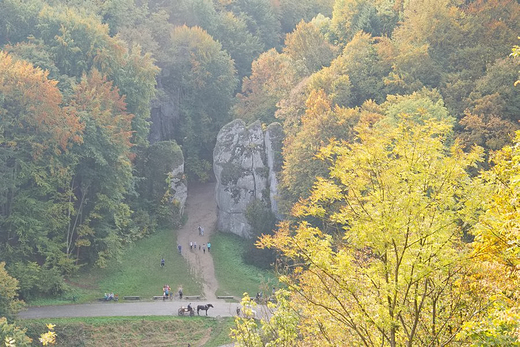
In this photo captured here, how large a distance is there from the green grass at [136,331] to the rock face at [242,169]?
44.8 feet

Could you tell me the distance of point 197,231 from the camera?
4466 cm

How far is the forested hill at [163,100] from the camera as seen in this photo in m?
30.6

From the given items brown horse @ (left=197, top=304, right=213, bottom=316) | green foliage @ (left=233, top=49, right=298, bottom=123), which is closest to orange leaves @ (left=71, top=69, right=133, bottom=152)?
brown horse @ (left=197, top=304, right=213, bottom=316)

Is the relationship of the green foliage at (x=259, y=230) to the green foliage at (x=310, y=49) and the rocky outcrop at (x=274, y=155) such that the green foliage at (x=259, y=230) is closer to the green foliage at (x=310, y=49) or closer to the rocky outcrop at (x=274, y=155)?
the rocky outcrop at (x=274, y=155)

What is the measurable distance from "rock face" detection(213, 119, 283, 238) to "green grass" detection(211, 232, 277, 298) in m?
1.25

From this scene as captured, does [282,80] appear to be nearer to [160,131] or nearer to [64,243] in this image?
[160,131]

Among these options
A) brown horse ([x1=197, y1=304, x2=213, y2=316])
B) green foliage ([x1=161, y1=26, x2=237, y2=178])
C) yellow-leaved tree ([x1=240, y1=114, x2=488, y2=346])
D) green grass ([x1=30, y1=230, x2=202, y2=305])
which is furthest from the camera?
green foliage ([x1=161, y1=26, x2=237, y2=178])

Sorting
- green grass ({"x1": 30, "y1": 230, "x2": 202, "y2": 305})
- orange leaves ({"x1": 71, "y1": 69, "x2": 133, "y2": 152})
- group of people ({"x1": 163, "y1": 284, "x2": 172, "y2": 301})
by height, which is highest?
orange leaves ({"x1": 71, "y1": 69, "x2": 133, "y2": 152})

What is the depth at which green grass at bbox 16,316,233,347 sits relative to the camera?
27.8 meters

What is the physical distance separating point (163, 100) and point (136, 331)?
A: 28.3 m

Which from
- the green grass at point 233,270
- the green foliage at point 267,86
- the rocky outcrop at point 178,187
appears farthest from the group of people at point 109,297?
the green foliage at point 267,86

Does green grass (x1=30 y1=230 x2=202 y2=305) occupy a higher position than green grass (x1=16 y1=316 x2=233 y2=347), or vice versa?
green grass (x1=30 y1=230 x2=202 y2=305)

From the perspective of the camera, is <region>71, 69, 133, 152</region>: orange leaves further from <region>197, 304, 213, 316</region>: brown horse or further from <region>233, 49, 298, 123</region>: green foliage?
<region>233, 49, 298, 123</region>: green foliage

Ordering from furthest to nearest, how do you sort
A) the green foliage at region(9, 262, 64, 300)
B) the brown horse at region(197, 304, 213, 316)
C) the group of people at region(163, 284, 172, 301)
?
the group of people at region(163, 284, 172, 301) < the brown horse at region(197, 304, 213, 316) < the green foliage at region(9, 262, 64, 300)
